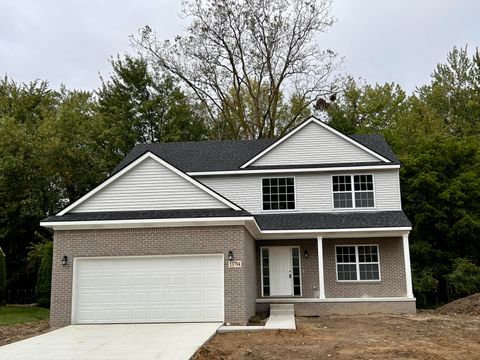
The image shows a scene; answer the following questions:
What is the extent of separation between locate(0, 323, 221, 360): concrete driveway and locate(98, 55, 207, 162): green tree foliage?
20988 millimetres

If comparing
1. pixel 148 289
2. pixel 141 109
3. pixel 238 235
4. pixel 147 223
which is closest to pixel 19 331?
pixel 148 289

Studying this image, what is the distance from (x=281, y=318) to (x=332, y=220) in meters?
4.94

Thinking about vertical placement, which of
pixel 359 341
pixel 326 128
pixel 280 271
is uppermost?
pixel 326 128

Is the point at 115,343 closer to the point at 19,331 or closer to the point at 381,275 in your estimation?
the point at 19,331

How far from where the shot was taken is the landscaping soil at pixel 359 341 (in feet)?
31.4

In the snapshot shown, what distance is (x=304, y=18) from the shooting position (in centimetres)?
3225

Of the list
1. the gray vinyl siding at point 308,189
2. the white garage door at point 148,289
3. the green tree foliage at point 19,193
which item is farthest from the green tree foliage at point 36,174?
the white garage door at point 148,289

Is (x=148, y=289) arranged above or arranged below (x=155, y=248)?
below

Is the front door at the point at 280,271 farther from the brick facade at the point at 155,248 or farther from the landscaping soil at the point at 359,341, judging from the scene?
the landscaping soil at the point at 359,341

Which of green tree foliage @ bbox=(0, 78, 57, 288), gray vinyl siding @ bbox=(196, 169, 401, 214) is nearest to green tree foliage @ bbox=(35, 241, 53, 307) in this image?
green tree foliage @ bbox=(0, 78, 57, 288)

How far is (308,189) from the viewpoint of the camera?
20016 mm

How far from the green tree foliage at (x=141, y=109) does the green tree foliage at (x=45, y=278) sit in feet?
39.1

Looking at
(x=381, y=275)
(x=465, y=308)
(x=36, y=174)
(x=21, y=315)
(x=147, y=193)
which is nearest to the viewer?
(x=147, y=193)

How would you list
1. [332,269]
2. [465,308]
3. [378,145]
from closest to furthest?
[465,308]
[332,269]
[378,145]
